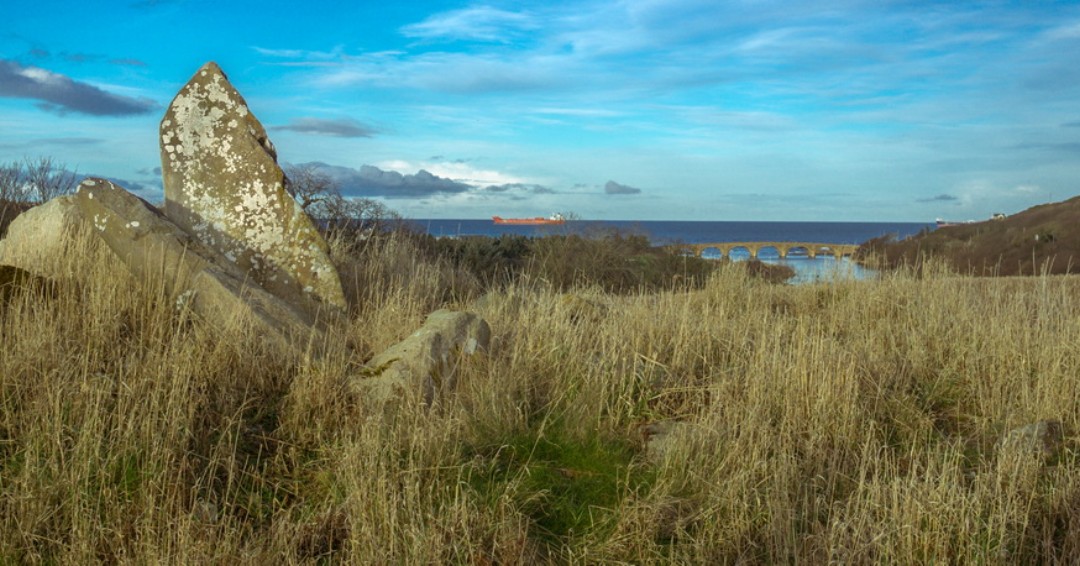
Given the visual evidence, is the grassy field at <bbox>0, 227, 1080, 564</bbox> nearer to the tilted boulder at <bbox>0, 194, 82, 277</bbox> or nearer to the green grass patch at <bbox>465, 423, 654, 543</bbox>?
the green grass patch at <bbox>465, 423, 654, 543</bbox>

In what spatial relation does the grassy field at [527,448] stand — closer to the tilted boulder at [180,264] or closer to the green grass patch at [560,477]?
the green grass patch at [560,477]

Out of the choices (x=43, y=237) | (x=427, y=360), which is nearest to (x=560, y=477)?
(x=427, y=360)

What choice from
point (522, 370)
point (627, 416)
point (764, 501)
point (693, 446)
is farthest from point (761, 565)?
point (522, 370)

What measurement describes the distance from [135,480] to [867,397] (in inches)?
177

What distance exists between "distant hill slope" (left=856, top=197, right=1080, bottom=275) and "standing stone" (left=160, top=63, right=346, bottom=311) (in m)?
13.6

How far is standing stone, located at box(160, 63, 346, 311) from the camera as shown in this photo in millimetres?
8008

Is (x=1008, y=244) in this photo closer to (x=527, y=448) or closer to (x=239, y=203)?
(x=239, y=203)

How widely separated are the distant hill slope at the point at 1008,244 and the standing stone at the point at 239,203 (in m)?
13.6

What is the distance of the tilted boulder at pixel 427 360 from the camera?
551 cm

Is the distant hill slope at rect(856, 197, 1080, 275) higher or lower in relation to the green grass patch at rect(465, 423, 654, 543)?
higher

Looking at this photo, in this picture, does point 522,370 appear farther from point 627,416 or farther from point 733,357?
point 733,357

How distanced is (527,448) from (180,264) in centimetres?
354

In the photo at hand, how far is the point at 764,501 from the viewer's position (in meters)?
4.48

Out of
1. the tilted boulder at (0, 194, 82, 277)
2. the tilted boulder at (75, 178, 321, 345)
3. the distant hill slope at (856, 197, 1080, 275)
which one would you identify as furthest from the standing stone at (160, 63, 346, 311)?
the distant hill slope at (856, 197, 1080, 275)
